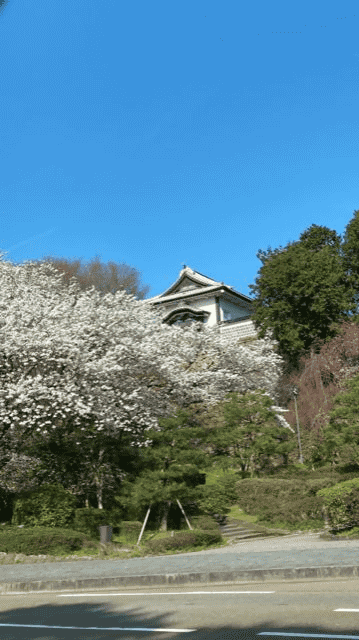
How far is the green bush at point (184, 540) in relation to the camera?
20.0m

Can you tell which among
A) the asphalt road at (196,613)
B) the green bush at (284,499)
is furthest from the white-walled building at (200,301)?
the asphalt road at (196,613)

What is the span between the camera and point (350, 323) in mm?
36188

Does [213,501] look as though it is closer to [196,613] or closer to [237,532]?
[237,532]

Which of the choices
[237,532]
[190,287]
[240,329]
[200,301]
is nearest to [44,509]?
[237,532]

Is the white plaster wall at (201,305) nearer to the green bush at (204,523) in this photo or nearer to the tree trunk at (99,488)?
the tree trunk at (99,488)

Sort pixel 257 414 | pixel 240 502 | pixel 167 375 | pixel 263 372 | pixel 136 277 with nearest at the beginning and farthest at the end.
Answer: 1. pixel 240 502
2. pixel 167 375
3. pixel 257 414
4. pixel 263 372
5. pixel 136 277

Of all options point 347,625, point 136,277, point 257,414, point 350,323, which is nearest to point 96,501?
point 257,414

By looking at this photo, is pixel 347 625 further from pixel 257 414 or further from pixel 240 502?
pixel 257 414

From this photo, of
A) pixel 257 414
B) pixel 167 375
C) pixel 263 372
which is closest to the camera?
pixel 167 375

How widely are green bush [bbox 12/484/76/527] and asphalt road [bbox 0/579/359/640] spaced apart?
1134 centimetres

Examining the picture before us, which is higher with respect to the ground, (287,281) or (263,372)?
(287,281)

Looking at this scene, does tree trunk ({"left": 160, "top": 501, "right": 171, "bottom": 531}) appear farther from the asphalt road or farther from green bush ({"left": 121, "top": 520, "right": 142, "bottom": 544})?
the asphalt road

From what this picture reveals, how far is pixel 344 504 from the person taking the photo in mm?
18859

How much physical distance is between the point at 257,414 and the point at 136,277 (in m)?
34.5
